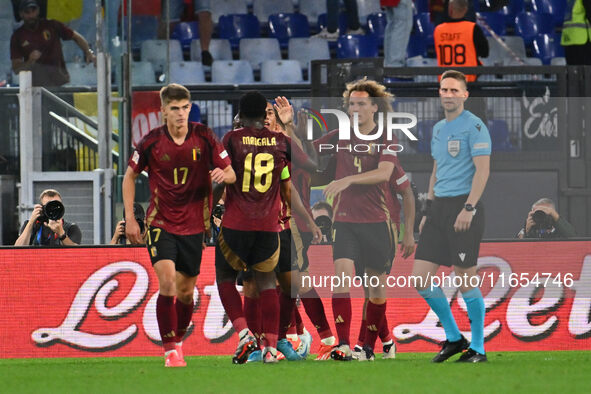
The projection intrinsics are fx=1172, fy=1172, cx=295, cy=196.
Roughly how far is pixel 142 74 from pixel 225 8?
684cm

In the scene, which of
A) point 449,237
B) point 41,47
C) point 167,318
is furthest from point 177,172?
point 41,47

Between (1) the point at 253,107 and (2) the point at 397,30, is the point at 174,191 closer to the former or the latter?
(1) the point at 253,107

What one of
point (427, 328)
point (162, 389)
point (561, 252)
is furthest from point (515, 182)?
point (162, 389)

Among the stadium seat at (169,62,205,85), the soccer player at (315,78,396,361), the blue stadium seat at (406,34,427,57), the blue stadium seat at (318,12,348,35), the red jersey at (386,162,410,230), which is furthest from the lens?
the blue stadium seat at (318,12,348,35)

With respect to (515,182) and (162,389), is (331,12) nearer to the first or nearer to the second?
(515,182)

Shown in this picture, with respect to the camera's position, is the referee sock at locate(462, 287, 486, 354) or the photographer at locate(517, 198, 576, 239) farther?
the photographer at locate(517, 198, 576, 239)

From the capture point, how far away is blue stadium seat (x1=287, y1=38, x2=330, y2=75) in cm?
1736

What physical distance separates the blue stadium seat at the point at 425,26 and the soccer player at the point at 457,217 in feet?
29.1

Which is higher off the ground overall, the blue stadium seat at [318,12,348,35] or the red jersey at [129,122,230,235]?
the blue stadium seat at [318,12,348,35]

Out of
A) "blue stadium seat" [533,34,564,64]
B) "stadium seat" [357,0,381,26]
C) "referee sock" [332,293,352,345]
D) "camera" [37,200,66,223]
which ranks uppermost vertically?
"stadium seat" [357,0,381,26]

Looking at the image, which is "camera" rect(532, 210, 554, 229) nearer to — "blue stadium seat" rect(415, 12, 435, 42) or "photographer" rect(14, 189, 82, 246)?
"photographer" rect(14, 189, 82, 246)

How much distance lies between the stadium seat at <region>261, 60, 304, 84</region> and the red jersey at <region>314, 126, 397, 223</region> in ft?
25.1

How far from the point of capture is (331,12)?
57.8 feet

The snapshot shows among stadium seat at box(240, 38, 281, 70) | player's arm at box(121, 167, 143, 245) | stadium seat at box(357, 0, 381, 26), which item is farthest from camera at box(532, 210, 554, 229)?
stadium seat at box(357, 0, 381, 26)
